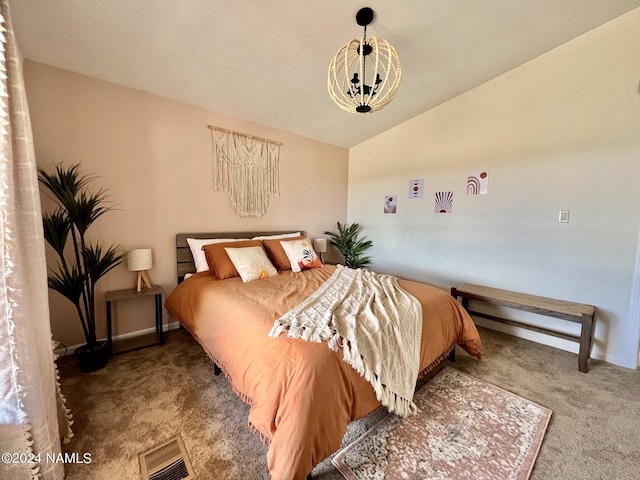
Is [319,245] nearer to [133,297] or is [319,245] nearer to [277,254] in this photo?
[277,254]

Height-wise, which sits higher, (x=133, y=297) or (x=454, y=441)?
(x=133, y=297)

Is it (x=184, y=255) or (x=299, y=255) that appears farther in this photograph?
(x=299, y=255)

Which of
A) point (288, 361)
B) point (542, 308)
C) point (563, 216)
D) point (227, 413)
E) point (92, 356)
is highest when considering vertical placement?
point (563, 216)

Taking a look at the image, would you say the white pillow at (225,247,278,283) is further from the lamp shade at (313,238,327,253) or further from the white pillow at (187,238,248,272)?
the lamp shade at (313,238,327,253)

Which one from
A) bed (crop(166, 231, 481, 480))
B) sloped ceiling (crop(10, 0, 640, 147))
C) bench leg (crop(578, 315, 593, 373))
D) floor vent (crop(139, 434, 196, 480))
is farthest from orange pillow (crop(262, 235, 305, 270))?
bench leg (crop(578, 315, 593, 373))

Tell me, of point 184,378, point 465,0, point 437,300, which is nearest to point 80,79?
point 184,378

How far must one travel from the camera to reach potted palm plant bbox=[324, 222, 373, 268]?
12.9 ft

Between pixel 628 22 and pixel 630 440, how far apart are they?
2988 mm

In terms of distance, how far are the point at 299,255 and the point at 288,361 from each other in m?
1.72

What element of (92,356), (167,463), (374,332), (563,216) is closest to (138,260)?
(92,356)

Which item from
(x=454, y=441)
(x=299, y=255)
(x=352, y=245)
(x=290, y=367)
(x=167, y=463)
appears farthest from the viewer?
(x=352, y=245)

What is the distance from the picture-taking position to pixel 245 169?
3.06 meters

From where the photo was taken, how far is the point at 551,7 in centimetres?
184

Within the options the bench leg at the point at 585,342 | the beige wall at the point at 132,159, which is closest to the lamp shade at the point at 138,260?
the beige wall at the point at 132,159
